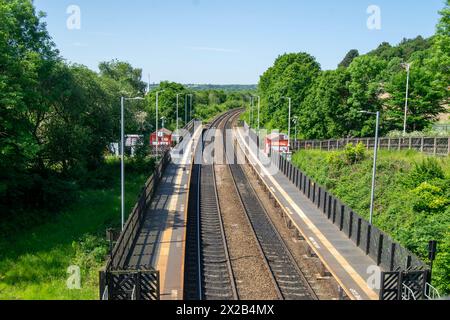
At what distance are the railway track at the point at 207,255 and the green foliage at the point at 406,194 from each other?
8.07 metres

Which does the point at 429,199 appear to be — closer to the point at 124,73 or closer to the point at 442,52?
the point at 442,52

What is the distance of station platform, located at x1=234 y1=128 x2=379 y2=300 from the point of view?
54.6 feet

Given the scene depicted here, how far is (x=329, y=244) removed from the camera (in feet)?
70.2

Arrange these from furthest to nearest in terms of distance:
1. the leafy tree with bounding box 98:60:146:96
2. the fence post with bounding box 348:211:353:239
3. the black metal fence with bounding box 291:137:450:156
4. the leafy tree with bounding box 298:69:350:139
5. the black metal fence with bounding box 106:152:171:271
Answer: the leafy tree with bounding box 98:60:146:96 < the leafy tree with bounding box 298:69:350:139 < the black metal fence with bounding box 291:137:450:156 < the fence post with bounding box 348:211:353:239 < the black metal fence with bounding box 106:152:171:271

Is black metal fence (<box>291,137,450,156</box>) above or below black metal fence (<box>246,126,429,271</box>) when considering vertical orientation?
above

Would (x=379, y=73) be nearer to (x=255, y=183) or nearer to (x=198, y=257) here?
(x=255, y=183)

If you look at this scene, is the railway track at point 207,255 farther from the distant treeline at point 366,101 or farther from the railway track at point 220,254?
the distant treeline at point 366,101

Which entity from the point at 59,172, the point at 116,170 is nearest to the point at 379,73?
the point at 116,170

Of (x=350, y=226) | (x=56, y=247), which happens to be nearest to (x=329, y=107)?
Answer: (x=350, y=226)

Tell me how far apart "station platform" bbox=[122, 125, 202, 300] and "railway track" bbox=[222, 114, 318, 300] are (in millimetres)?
4098

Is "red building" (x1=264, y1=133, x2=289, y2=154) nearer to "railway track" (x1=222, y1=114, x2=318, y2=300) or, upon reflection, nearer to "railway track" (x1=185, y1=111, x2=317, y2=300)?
"railway track" (x1=185, y1=111, x2=317, y2=300)

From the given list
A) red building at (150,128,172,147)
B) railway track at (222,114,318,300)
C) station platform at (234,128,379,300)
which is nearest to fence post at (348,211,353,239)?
station platform at (234,128,379,300)

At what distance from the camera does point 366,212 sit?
1045 inches

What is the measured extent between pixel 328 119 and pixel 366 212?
22.6 metres
